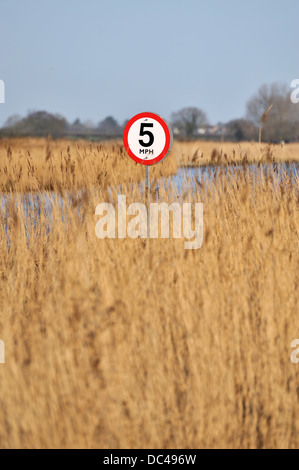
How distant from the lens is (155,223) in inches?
125

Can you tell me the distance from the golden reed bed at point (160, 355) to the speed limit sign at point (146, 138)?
0.74 meters

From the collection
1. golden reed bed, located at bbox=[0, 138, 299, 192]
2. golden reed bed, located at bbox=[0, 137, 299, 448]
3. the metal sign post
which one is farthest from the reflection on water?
golden reed bed, located at bbox=[0, 137, 299, 448]

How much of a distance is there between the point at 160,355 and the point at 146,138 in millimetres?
1710

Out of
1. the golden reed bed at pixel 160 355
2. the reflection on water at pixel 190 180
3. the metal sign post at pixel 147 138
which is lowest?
Result: the golden reed bed at pixel 160 355

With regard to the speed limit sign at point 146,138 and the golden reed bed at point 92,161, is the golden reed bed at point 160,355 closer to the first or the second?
the speed limit sign at point 146,138

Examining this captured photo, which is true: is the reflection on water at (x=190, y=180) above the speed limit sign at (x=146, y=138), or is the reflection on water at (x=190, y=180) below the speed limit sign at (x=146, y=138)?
below

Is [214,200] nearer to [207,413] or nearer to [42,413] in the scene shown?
[207,413]

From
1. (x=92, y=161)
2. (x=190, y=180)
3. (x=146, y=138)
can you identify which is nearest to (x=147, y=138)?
(x=146, y=138)

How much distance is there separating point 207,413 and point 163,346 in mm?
351

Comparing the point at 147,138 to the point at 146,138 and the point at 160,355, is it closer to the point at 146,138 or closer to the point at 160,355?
the point at 146,138

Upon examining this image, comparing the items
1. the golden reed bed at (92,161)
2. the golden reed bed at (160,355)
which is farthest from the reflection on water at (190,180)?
the golden reed bed at (160,355)

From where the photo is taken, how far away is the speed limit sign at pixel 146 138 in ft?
11.4

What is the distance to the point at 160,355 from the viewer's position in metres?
2.24

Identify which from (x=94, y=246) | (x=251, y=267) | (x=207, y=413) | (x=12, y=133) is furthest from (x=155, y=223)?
(x=12, y=133)
